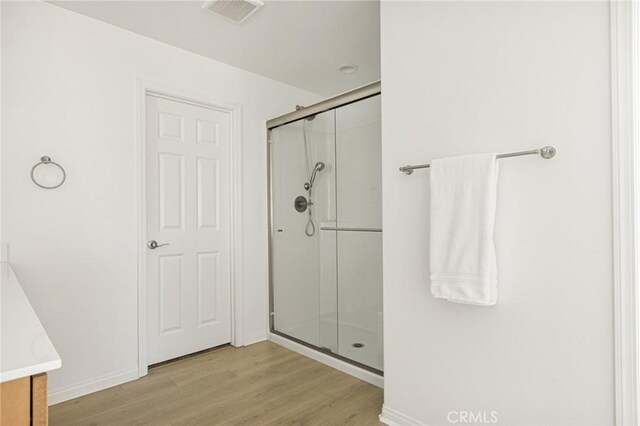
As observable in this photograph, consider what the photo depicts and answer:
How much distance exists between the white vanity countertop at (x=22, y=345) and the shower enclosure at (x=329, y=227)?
1.97 meters

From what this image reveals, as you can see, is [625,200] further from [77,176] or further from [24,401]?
[77,176]

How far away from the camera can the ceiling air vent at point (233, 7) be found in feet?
7.09

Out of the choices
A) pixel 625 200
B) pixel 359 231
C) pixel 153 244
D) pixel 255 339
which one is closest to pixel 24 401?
pixel 625 200

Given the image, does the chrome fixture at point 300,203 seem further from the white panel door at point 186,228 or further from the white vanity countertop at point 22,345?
the white vanity countertop at point 22,345

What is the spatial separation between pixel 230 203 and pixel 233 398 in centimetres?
151

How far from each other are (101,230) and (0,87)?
943 millimetres

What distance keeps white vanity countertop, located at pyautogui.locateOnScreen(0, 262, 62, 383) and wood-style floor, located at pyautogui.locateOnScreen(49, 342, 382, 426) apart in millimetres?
1213

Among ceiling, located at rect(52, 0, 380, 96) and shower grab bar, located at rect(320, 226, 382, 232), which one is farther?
shower grab bar, located at rect(320, 226, 382, 232)

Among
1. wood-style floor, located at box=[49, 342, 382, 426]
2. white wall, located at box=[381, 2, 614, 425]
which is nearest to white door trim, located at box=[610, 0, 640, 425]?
white wall, located at box=[381, 2, 614, 425]

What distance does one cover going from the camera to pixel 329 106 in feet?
9.00

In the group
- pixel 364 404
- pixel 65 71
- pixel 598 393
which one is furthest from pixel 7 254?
pixel 598 393

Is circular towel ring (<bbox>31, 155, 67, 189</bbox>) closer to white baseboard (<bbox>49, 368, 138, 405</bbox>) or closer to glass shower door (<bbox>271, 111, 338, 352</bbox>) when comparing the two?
white baseboard (<bbox>49, 368, 138, 405</bbox>)

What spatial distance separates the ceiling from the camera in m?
2.22

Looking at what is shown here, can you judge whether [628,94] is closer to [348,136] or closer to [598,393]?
[598,393]
